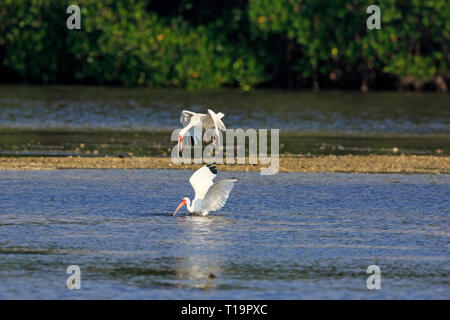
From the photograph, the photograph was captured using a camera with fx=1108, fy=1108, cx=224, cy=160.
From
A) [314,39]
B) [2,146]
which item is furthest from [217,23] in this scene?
[2,146]

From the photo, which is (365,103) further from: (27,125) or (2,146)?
(2,146)

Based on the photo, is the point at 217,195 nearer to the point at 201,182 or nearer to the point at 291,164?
the point at 201,182

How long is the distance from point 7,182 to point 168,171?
335 cm

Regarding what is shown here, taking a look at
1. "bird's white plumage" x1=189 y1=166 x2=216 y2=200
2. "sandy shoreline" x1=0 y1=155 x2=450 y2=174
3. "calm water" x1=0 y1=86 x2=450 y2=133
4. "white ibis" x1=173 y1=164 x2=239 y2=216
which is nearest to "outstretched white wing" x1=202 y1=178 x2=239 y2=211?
"white ibis" x1=173 y1=164 x2=239 y2=216

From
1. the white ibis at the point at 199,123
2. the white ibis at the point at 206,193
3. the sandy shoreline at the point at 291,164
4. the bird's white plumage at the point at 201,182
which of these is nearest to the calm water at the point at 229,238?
the white ibis at the point at 206,193

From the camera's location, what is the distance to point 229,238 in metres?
12.9

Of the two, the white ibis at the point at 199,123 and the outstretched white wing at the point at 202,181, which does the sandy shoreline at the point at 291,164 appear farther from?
the outstretched white wing at the point at 202,181

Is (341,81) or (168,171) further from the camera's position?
(341,81)

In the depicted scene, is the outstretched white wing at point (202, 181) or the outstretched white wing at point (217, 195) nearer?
the outstretched white wing at point (217, 195)

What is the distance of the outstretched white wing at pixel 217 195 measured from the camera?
1400 cm

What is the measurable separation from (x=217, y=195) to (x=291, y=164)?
701 cm

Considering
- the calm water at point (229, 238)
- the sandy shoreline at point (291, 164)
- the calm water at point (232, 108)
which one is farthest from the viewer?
the calm water at point (232, 108)

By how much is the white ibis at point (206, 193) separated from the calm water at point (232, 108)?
15012 millimetres
